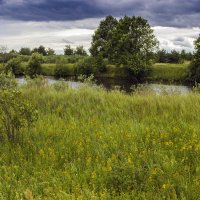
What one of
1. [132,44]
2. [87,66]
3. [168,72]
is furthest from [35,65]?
[168,72]

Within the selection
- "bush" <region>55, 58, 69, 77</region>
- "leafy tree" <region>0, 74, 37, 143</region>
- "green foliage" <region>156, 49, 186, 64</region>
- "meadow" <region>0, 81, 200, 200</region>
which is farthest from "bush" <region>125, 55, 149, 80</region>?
"leafy tree" <region>0, 74, 37, 143</region>

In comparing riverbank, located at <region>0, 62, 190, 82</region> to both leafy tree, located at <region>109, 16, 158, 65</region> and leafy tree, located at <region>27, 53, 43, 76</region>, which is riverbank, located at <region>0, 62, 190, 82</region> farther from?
leafy tree, located at <region>27, 53, 43, 76</region>

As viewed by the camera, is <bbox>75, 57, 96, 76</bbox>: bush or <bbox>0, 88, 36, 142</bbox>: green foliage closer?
<bbox>0, 88, 36, 142</bbox>: green foliage

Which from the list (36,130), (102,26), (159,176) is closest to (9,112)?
(36,130)

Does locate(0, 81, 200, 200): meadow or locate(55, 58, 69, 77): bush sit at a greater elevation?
locate(55, 58, 69, 77): bush

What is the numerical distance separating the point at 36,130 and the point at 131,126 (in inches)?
85.8

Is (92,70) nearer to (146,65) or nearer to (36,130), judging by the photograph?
(146,65)

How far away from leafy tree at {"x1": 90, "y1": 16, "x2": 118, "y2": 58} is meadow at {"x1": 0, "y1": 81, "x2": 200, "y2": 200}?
195ft

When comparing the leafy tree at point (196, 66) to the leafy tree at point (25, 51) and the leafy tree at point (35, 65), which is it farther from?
the leafy tree at point (25, 51)

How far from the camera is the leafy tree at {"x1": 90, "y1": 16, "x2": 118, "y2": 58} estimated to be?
223ft

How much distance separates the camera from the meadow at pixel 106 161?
15.2ft

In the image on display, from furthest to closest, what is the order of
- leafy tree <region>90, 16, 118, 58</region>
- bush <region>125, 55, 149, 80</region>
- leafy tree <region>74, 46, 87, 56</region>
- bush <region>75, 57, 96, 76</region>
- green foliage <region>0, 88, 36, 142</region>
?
leafy tree <region>74, 46, 87, 56</region> → leafy tree <region>90, 16, 118, 58</region> → bush <region>75, 57, 96, 76</region> → bush <region>125, 55, 149, 80</region> → green foliage <region>0, 88, 36, 142</region>

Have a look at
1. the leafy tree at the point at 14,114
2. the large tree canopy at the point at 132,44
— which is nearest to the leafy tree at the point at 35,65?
the large tree canopy at the point at 132,44

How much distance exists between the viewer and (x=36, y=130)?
7918mm
